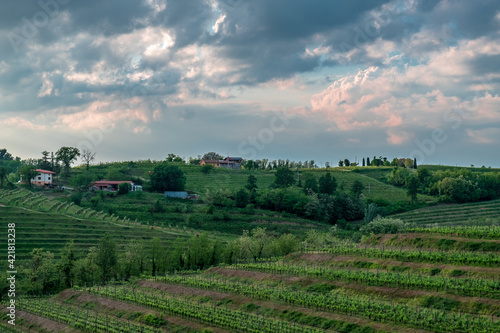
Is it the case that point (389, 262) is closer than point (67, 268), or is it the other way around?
point (389, 262)

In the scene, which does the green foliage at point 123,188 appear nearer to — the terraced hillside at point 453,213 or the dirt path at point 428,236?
the terraced hillside at point 453,213

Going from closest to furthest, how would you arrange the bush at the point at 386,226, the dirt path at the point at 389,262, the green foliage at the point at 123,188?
1. the dirt path at the point at 389,262
2. the bush at the point at 386,226
3. the green foliage at the point at 123,188

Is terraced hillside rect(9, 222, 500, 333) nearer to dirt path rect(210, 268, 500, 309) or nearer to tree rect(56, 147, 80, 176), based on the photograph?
dirt path rect(210, 268, 500, 309)

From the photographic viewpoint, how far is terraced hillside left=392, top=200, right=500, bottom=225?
327ft

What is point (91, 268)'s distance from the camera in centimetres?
6681

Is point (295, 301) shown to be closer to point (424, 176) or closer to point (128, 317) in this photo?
point (128, 317)

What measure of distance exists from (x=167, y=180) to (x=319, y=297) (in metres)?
92.7

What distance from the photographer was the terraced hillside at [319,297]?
3831 cm

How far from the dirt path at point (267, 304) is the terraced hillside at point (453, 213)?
2276 inches

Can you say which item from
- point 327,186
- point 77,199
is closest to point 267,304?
point 77,199

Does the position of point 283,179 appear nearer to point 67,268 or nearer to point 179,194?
point 179,194

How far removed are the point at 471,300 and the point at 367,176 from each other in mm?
134687

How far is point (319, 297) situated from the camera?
44719 millimetres

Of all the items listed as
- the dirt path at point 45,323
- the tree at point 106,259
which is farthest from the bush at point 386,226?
the dirt path at point 45,323
